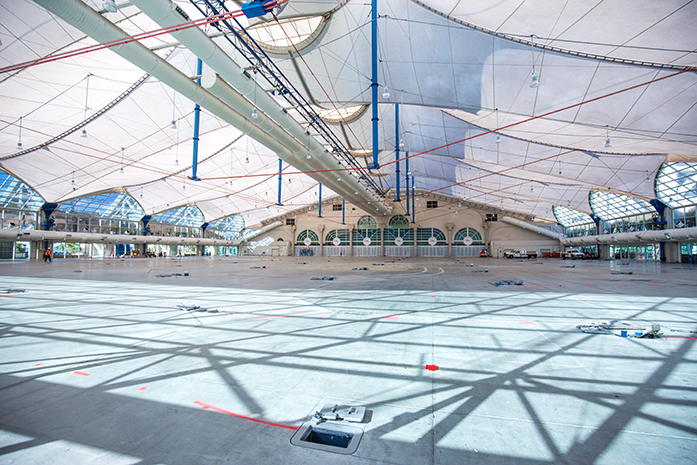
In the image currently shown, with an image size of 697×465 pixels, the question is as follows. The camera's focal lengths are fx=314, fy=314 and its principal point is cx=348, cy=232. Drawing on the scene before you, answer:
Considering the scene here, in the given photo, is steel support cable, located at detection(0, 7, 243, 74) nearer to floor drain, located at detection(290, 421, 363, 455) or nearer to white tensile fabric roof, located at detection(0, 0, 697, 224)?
white tensile fabric roof, located at detection(0, 0, 697, 224)

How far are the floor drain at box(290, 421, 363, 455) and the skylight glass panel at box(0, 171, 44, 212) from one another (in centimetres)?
5122

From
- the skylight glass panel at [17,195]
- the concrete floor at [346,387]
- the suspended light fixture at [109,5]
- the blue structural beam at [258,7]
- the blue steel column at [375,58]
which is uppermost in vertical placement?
the blue steel column at [375,58]

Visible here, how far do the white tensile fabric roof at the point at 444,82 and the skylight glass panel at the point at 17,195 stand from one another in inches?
222

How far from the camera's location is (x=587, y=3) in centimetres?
1236

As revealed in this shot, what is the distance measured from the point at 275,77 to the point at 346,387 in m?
17.6

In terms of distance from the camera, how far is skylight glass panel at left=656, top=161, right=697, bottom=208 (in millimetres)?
29577

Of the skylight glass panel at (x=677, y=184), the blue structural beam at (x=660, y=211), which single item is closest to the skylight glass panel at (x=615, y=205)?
the blue structural beam at (x=660, y=211)

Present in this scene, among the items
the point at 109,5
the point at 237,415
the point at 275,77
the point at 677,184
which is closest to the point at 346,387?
the point at 237,415

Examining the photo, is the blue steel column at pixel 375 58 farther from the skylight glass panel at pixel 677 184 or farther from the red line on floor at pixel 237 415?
the skylight glass panel at pixel 677 184

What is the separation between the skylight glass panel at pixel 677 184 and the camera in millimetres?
29577

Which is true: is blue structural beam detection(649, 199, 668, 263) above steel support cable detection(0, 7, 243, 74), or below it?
below

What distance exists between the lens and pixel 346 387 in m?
3.84

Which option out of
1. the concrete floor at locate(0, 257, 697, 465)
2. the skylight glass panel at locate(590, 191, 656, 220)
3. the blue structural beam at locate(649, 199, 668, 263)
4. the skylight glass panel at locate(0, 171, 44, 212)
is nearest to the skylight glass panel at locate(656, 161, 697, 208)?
the blue structural beam at locate(649, 199, 668, 263)

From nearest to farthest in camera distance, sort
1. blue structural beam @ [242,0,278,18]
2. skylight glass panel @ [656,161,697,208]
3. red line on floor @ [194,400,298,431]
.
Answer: red line on floor @ [194,400,298,431] → blue structural beam @ [242,0,278,18] → skylight glass panel @ [656,161,697,208]
